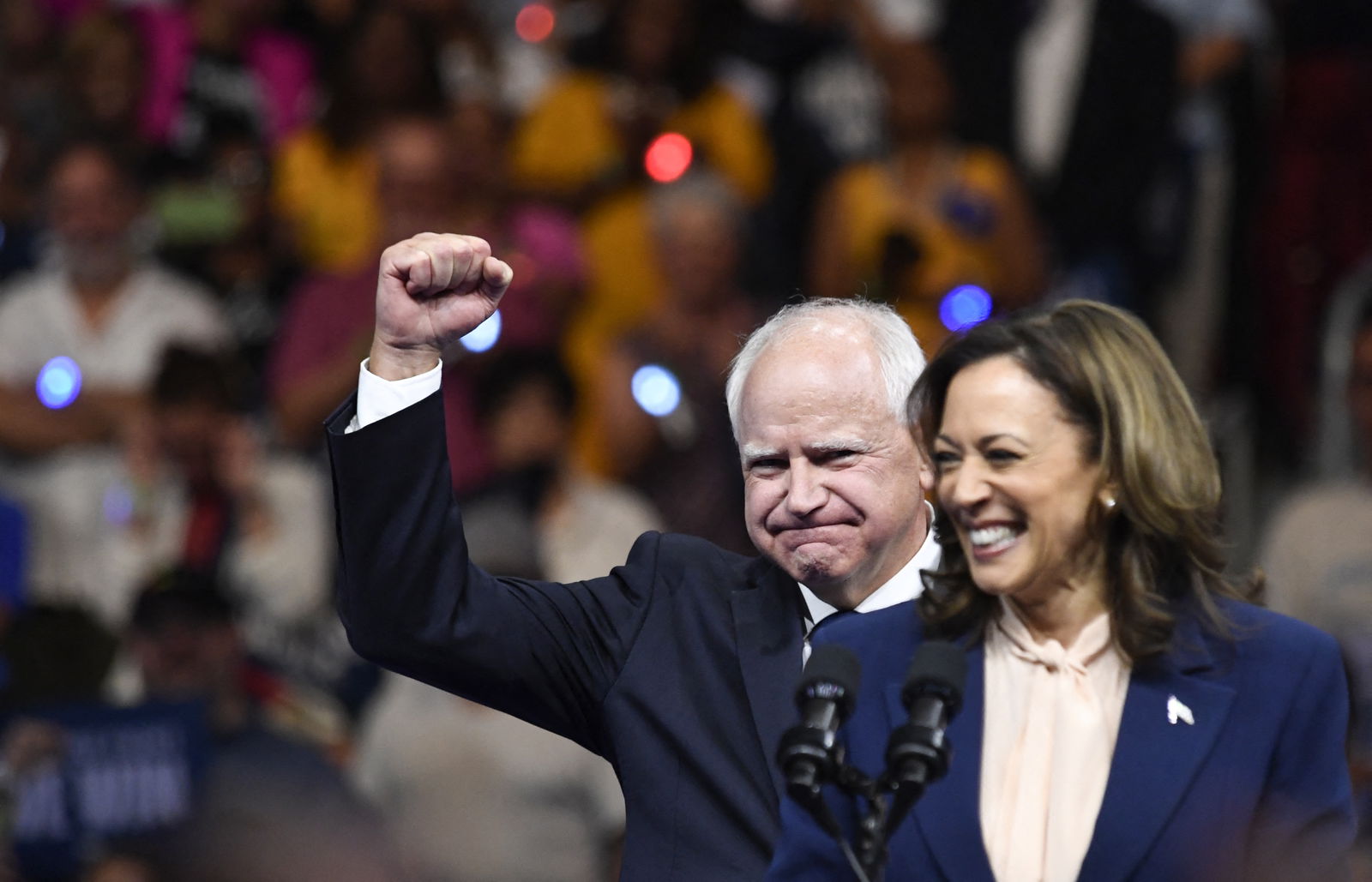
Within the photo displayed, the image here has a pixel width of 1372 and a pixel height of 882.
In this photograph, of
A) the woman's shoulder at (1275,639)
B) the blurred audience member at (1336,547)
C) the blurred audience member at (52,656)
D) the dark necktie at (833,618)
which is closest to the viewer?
the woman's shoulder at (1275,639)

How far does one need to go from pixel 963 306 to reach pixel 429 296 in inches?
133

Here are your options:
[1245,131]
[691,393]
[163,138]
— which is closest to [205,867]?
[691,393]

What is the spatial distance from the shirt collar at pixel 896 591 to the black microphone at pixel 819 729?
34.5 inches

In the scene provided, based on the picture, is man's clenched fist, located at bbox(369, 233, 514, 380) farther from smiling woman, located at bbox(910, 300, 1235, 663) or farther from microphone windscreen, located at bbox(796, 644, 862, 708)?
microphone windscreen, located at bbox(796, 644, 862, 708)

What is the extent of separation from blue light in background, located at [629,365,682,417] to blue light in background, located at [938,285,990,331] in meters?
0.80

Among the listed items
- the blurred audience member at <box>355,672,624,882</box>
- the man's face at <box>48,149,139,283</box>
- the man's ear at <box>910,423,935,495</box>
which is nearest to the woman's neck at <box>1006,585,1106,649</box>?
the man's ear at <box>910,423,935,495</box>

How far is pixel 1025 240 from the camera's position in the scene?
6320 mm

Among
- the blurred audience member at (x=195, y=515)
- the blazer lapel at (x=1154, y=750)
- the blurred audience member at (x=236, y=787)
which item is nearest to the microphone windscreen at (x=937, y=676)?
the blazer lapel at (x=1154, y=750)

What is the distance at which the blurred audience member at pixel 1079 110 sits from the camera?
21.2 feet

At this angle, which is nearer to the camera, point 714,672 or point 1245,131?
point 714,672

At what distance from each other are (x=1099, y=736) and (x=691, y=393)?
345 cm

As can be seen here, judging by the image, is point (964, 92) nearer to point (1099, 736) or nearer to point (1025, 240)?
point (1025, 240)

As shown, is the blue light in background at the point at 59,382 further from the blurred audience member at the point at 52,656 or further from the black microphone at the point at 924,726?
the black microphone at the point at 924,726

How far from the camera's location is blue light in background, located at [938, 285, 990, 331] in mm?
5820
